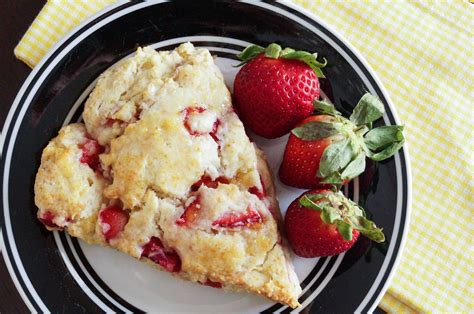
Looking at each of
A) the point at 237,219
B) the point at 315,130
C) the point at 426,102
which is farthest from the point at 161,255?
the point at 426,102

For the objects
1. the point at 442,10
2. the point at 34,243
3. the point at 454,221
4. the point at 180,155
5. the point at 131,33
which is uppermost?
the point at 442,10

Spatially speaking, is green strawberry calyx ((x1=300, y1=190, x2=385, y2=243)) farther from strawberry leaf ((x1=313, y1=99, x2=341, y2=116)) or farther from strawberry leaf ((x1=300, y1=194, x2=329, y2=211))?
strawberry leaf ((x1=313, y1=99, x2=341, y2=116))

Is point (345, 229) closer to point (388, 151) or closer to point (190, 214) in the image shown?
point (388, 151)

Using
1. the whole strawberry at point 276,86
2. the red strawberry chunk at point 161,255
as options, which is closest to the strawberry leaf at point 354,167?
the whole strawberry at point 276,86

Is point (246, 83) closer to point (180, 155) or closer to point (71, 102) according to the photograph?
point (180, 155)

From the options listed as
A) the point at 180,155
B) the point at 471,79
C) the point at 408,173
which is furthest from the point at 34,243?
the point at 471,79

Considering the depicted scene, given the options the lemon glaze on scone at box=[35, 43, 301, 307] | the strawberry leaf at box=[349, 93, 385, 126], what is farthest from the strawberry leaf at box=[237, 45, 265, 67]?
the strawberry leaf at box=[349, 93, 385, 126]
